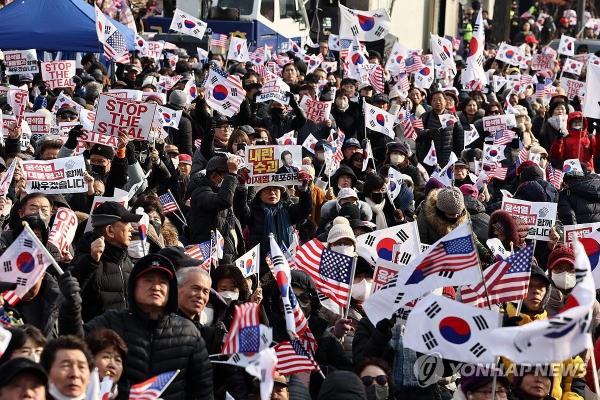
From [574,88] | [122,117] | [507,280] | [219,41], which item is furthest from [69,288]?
[219,41]

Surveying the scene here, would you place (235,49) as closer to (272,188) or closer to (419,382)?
(272,188)

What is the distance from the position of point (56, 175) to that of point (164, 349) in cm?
400

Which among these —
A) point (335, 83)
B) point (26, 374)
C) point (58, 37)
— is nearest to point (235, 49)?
point (335, 83)

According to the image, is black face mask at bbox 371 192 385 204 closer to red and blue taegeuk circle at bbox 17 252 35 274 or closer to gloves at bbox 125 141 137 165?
gloves at bbox 125 141 137 165

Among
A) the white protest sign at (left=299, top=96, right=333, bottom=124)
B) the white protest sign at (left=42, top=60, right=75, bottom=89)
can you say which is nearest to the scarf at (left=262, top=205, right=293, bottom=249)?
the white protest sign at (left=299, top=96, right=333, bottom=124)

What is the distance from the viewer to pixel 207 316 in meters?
8.24

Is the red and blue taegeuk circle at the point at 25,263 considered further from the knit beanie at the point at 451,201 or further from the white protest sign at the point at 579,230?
the white protest sign at the point at 579,230

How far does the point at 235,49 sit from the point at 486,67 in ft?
20.3

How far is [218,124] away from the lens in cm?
1420

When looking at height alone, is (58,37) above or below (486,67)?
above

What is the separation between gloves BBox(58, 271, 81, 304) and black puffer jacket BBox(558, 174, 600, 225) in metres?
6.14

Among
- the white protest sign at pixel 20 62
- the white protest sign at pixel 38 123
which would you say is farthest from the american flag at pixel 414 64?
the white protest sign at pixel 38 123

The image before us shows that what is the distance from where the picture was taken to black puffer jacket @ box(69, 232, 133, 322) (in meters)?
8.52

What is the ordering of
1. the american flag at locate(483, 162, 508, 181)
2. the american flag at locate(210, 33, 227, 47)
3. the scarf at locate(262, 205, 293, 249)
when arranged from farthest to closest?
the american flag at locate(210, 33, 227, 47) → the american flag at locate(483, 162, 508, 181) → the scarf at locate(262, 205, 293, 249)
